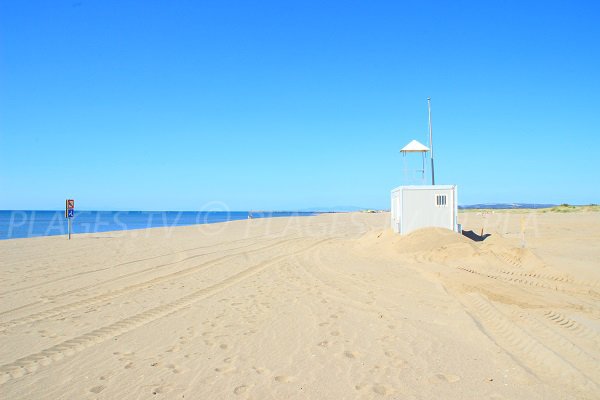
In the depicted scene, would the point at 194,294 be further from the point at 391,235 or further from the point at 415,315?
the point at 391,235

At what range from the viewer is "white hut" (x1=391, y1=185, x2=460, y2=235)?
1582 centimetres

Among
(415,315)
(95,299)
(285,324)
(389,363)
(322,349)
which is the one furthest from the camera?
(95,299)

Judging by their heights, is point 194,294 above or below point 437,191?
below

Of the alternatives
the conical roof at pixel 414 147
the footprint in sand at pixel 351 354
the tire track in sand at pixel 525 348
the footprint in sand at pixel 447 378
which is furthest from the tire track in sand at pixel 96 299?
the conical roof at pixel 414 147

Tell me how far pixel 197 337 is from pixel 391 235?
12180 millimetres

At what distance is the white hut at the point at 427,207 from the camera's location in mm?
15820

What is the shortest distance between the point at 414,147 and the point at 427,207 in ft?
15.4

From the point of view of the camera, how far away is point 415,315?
21.5 feet

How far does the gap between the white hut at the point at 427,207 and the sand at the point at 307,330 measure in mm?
3813

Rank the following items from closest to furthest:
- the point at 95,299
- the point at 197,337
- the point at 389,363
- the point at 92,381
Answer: the point at 92,381 → the point at 389,363 → the point at 197,337 → the point at 95,299

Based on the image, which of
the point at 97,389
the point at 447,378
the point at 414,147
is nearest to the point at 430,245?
the point at 414,147

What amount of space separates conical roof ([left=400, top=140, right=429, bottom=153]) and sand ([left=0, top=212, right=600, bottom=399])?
8356 mm

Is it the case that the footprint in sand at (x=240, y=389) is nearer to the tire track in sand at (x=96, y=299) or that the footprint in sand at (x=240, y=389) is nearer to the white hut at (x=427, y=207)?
the tire track in sand at (x=96, y=299)

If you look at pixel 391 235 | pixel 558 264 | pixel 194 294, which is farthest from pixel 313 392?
pixel 391 235
